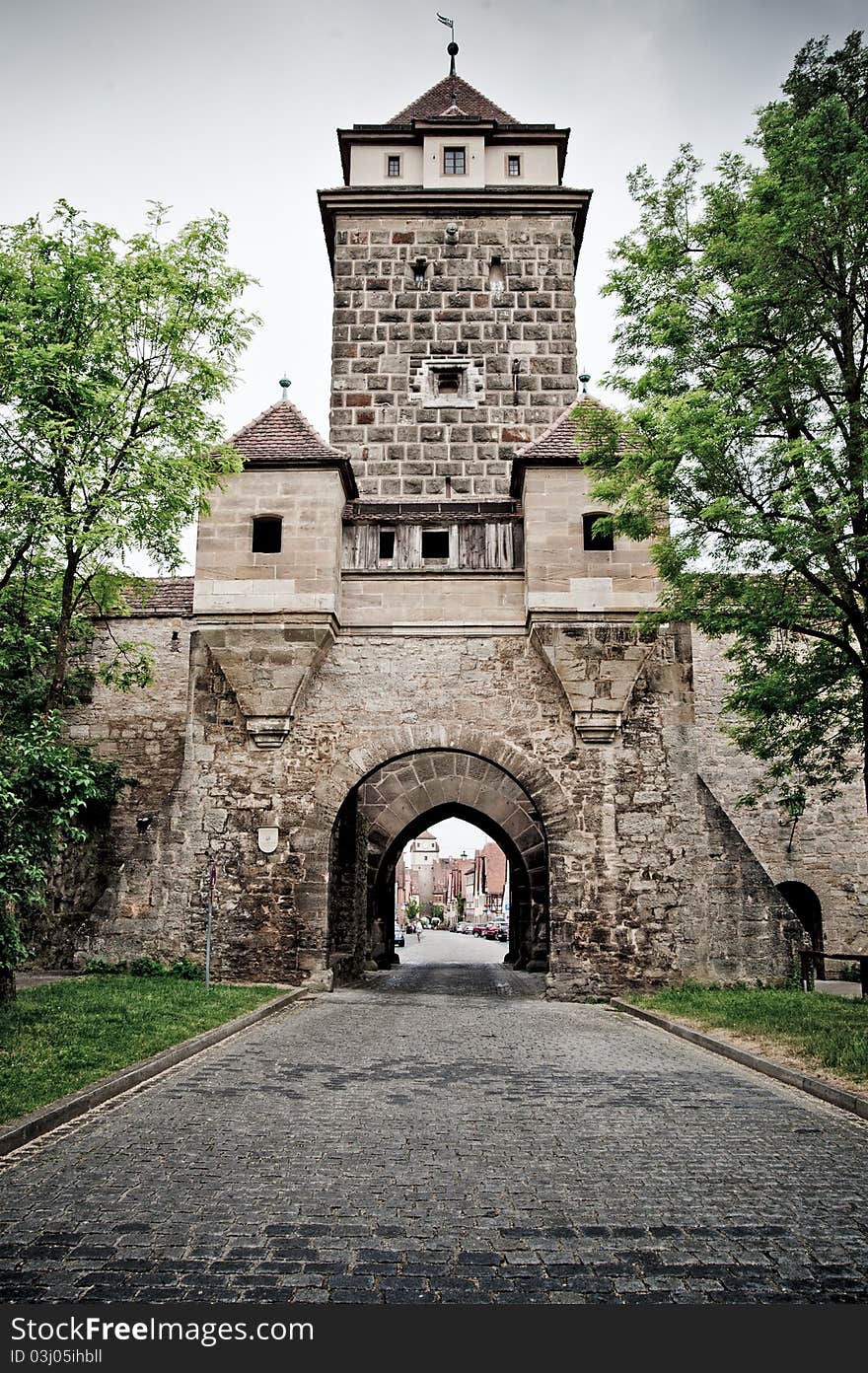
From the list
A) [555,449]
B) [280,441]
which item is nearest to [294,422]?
[280,441]

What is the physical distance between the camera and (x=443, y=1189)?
510cm

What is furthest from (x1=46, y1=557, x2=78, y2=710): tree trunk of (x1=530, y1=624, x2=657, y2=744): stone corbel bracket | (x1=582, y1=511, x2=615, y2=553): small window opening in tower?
(x1=582, y1=511, x2=615, y2=553): small window opening in tower

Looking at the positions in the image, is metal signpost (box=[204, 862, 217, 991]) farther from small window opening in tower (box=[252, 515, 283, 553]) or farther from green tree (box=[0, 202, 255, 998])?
small window opening in tower (box=[252, 515, 283, 553])

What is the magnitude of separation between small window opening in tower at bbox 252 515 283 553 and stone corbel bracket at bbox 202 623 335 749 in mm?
1466

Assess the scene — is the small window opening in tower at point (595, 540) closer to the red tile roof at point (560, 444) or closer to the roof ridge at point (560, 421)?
the red tile roof at point (560, 444)

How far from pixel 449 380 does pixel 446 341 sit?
2.74ft

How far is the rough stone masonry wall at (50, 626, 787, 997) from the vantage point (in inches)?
609

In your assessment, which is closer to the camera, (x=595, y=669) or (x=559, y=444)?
(x=595, y=669)

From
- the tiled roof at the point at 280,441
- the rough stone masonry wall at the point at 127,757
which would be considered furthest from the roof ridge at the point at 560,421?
the rough stone masonry wall at the point at 127,757

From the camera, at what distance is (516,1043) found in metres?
10.7

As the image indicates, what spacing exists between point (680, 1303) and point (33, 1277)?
237cm

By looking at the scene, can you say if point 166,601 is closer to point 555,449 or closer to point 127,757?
point 127,757

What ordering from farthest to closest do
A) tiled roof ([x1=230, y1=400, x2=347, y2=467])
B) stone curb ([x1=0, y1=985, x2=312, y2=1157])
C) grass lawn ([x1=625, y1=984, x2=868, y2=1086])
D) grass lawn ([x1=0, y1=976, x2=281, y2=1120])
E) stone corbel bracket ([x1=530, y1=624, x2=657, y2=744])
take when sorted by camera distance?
tiled roof ([x1=230, y1=400, x2=347, y2=467])
stone corbel bracket ([x1=530, y1=624, x2=657, y2=744])
grass lawn ([x1=625, y1=984, x2=868, y2=1086])
grass lawn ([x1=0, y1=976, x2=281, y2=1120])
stone curb ([x1=0, y1=985, x2=312, y2=1157])

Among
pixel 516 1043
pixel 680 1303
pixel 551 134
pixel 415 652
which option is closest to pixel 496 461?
pixel 415 652
